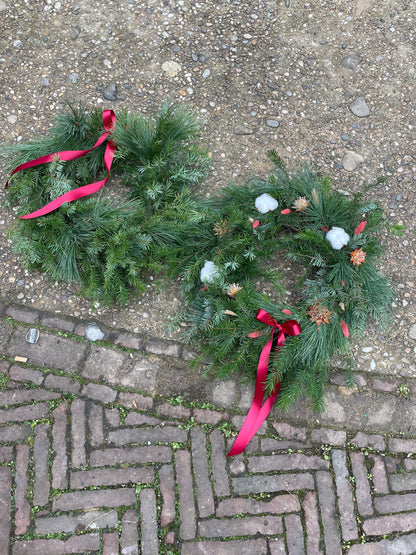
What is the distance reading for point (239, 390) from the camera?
2795 millimetres

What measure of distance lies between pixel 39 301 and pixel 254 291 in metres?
1.39

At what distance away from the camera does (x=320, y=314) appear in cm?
255

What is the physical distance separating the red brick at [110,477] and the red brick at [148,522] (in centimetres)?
7

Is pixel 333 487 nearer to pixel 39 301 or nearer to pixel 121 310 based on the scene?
pixel 121 310

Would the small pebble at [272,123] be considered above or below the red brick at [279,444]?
above

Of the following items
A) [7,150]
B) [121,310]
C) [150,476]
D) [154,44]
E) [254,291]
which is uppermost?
[154,44]

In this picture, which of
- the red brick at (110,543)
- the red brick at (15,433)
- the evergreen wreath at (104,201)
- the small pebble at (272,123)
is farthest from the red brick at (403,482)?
the small pebble at (272,123)

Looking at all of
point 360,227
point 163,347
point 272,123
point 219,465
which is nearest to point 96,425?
point 163,347

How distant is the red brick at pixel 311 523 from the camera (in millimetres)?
2510

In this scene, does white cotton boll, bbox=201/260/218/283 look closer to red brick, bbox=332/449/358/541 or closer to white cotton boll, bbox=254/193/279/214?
white cotton boll, bbox=254/193/279/214

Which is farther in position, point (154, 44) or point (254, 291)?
point (154, 44)

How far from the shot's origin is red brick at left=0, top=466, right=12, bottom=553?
247cm

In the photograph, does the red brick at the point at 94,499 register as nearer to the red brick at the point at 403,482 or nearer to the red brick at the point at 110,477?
the red brick at the point at 110,477

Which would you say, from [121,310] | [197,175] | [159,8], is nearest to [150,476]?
[121,310]
